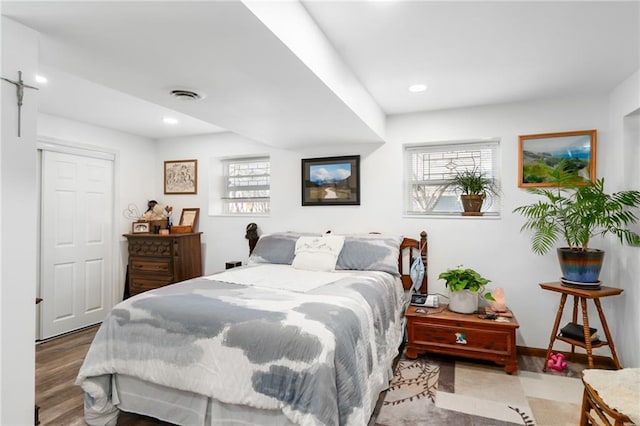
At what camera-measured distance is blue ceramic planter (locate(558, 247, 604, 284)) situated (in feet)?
8.66

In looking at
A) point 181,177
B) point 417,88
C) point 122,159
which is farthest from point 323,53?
point 122,159

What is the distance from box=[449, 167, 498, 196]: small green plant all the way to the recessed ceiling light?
3.34 ft

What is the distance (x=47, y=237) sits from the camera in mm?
3631

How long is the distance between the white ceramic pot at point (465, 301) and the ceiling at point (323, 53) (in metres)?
1.66

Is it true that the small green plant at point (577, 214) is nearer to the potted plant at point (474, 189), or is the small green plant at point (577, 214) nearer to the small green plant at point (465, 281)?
the potted plant at point (474, 189)

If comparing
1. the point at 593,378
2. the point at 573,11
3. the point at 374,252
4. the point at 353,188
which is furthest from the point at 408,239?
the point at 573,11

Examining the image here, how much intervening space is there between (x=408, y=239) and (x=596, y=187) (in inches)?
62.0

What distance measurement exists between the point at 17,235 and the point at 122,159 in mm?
3407

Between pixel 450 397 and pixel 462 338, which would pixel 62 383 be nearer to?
pixel 450 397

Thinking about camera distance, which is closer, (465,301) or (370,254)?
(465,301)

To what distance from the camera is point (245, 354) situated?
1715 millimetres

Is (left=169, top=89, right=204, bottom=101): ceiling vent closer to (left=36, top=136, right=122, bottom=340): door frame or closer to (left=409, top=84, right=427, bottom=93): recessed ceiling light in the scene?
(left=409, top=84, right=427, bottom=93): recessed ceiling light

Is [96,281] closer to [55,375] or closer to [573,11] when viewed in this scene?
[55,375]

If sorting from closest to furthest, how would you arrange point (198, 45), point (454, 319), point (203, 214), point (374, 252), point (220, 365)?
point (198, 45)
point (220, 365)
point (454, 319)
point (374, 252)
point (203, 214)
